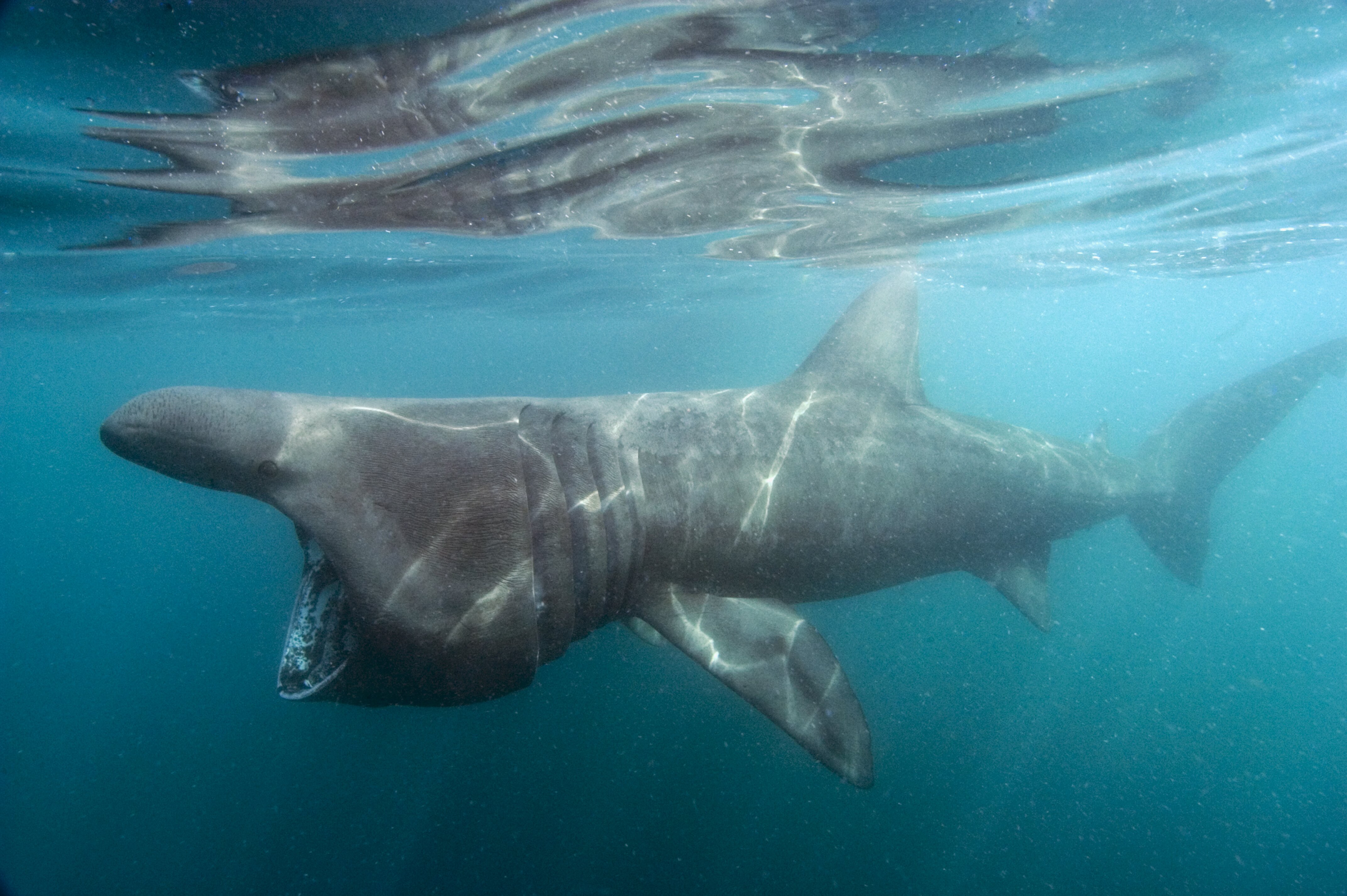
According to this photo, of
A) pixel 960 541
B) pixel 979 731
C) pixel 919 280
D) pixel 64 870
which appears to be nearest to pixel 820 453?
pixel 960 541

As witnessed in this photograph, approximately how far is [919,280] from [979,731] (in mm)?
17482

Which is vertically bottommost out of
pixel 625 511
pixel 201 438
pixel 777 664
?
pixel 777 664

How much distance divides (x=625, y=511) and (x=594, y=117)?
5840mm

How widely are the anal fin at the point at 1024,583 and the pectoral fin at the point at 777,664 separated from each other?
3700 millimetres

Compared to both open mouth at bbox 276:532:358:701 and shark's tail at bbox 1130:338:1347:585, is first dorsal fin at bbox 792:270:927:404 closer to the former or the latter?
open mouth at bbox 276:532:358:701

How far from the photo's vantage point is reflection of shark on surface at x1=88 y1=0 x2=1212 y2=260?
230 inches

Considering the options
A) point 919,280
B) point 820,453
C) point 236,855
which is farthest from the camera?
point 919,280

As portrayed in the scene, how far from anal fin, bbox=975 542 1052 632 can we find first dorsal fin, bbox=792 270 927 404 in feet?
7.44

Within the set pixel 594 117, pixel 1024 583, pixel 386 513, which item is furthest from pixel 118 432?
pixel 1024 583

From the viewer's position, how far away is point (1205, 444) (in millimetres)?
10375

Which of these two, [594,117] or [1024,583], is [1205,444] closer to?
[1024,583]

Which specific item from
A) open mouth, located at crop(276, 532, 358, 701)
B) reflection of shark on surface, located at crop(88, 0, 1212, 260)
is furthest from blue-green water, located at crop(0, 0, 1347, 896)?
open mouth, located at crop(276, 532, 358, 701)

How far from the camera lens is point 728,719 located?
A: 11.6 metres

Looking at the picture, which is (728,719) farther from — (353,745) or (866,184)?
(866,184)
